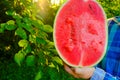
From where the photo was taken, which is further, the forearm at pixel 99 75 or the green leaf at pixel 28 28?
the green leaf at pixel 28 28

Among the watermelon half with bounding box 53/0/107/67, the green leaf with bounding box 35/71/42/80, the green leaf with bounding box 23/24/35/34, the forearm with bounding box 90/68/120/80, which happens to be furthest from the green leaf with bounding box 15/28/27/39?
the forearm with bounding box 90/68/120/80

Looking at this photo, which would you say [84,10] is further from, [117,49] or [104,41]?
[117,49]

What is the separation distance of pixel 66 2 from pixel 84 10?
95 mm

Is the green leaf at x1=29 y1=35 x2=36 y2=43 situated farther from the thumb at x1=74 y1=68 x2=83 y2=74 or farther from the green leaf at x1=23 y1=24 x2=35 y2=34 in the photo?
the thumb at x1=74 y1=68 x2=83 y2=74

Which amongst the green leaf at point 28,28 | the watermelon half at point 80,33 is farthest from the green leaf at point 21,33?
the watermelon half at point 80,33

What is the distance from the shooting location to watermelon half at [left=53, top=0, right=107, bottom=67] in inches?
61.1

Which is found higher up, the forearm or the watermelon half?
the watermelon half

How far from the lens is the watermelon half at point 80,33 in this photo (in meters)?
1.55

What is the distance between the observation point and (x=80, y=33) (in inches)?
61.1

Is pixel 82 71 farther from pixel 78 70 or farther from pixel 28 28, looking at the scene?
pixel 28 28

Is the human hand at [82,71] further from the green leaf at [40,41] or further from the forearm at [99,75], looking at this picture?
the green leaf at [40,41]

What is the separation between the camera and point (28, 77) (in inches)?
218

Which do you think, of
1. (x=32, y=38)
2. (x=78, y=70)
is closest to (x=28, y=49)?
(x=32, y=38)

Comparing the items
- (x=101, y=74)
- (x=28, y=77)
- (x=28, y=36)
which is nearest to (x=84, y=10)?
(x=101, y=74)
